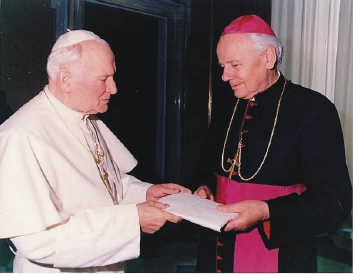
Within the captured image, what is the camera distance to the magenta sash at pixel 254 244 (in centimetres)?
174

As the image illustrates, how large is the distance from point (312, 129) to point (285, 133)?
0.46ft

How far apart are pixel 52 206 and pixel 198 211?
0.54 metres

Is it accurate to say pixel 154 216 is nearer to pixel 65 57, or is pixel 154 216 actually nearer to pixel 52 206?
pixel 52 206

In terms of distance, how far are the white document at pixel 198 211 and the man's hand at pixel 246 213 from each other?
3 cm

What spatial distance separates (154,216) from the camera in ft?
4.92

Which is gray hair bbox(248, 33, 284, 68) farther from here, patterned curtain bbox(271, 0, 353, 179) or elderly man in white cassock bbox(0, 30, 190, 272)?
patterned curtain bbox(271, 0, 353, 179)

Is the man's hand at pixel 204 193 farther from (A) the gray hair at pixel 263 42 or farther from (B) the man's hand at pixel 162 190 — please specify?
(A) the gray hair at pixel 263 42

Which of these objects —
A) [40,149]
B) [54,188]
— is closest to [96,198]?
[54,188]

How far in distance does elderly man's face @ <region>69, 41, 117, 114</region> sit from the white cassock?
0.11m

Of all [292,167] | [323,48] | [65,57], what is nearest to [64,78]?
[65,57]

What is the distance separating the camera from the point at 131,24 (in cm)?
402

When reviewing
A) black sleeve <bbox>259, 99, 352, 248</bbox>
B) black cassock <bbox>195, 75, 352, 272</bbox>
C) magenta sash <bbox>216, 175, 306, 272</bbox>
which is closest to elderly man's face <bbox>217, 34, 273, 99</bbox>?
black cassock <bbox>195, 75, 352, 272</bbox>

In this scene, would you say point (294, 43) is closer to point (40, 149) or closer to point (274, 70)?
point (274, 70)

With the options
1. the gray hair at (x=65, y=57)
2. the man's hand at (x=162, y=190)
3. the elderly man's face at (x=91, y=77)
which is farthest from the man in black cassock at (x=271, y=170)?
the gray hair at (x=65, y=57)
